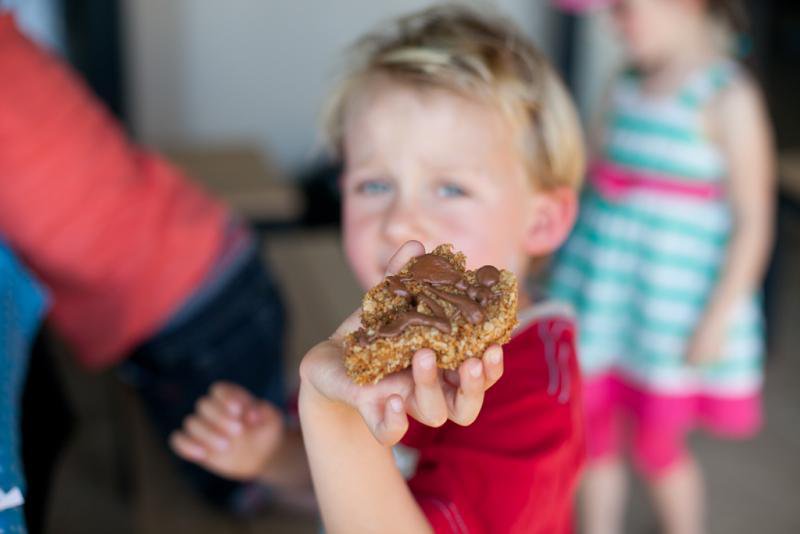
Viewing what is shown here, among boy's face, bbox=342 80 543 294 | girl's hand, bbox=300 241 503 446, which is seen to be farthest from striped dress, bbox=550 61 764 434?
girl's hand, bbox=300 241 503 446

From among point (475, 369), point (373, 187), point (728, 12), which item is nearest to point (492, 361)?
point (475, 369)

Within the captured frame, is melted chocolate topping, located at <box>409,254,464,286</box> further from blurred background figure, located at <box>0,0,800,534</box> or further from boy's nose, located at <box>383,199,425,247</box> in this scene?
blurred background figure, located at <box>0,0,800,534</box>

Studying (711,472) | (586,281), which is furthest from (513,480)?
(711,472)

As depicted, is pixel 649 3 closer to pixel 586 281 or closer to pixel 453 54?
pixel 586 281

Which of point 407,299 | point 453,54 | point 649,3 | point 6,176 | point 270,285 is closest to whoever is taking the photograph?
point 407,299

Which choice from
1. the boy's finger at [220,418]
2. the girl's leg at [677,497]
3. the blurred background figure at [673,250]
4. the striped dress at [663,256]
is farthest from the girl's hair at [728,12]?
the boy's finger at [220,418]

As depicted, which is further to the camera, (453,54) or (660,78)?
(660,78)

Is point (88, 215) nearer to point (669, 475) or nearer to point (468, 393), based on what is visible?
point (468, 393)
